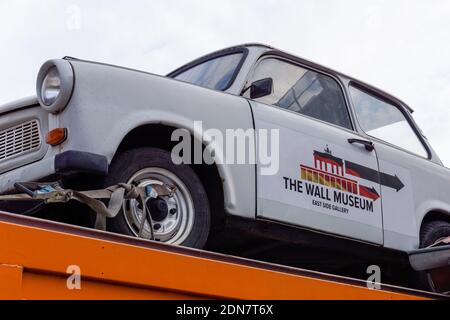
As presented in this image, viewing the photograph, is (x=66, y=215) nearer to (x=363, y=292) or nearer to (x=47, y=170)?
(x=47, y=170)

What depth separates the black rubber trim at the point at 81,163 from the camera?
3.13 m

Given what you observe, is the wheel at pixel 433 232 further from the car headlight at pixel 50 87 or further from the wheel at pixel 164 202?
the car headlight at pixel 50 87

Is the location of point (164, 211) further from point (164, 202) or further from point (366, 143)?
point (366, 143)

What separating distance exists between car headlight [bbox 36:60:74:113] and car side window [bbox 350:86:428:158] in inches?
89.0

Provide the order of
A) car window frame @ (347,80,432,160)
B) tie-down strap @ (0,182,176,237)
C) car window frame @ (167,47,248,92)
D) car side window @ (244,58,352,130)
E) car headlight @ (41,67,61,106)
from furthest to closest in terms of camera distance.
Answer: car window frame @ (347,80,432,160)
car side window @ (244,58,352,130)
car window frame @ (167,47,248,92)
car headlight @ (41,67,61,106)
tie-down strap @ (0,182,176,237)

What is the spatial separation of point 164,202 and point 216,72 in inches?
56.3

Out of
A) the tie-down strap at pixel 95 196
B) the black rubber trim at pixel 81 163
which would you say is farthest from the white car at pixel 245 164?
the tie-down strap at pixel 95 196

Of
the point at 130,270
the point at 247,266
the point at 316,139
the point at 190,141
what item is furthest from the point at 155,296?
the point at 316,139

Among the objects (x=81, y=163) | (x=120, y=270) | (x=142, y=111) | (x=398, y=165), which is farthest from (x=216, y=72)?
(x=120, y=270)

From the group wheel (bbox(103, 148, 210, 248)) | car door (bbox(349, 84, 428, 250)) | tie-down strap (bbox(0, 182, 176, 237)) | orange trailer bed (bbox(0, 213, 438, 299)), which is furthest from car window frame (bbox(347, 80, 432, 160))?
orange trailer bed (bbox(0, 213, 438, 299))

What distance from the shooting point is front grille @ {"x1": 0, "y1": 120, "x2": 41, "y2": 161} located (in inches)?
140

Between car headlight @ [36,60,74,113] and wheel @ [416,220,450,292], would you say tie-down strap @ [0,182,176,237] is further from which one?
wheel @ [416,220,450,292]

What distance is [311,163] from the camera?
4.10m

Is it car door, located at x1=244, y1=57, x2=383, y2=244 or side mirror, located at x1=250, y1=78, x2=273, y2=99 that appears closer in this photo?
car door, located at x1=244, y1=57, x2=383, y2=244
